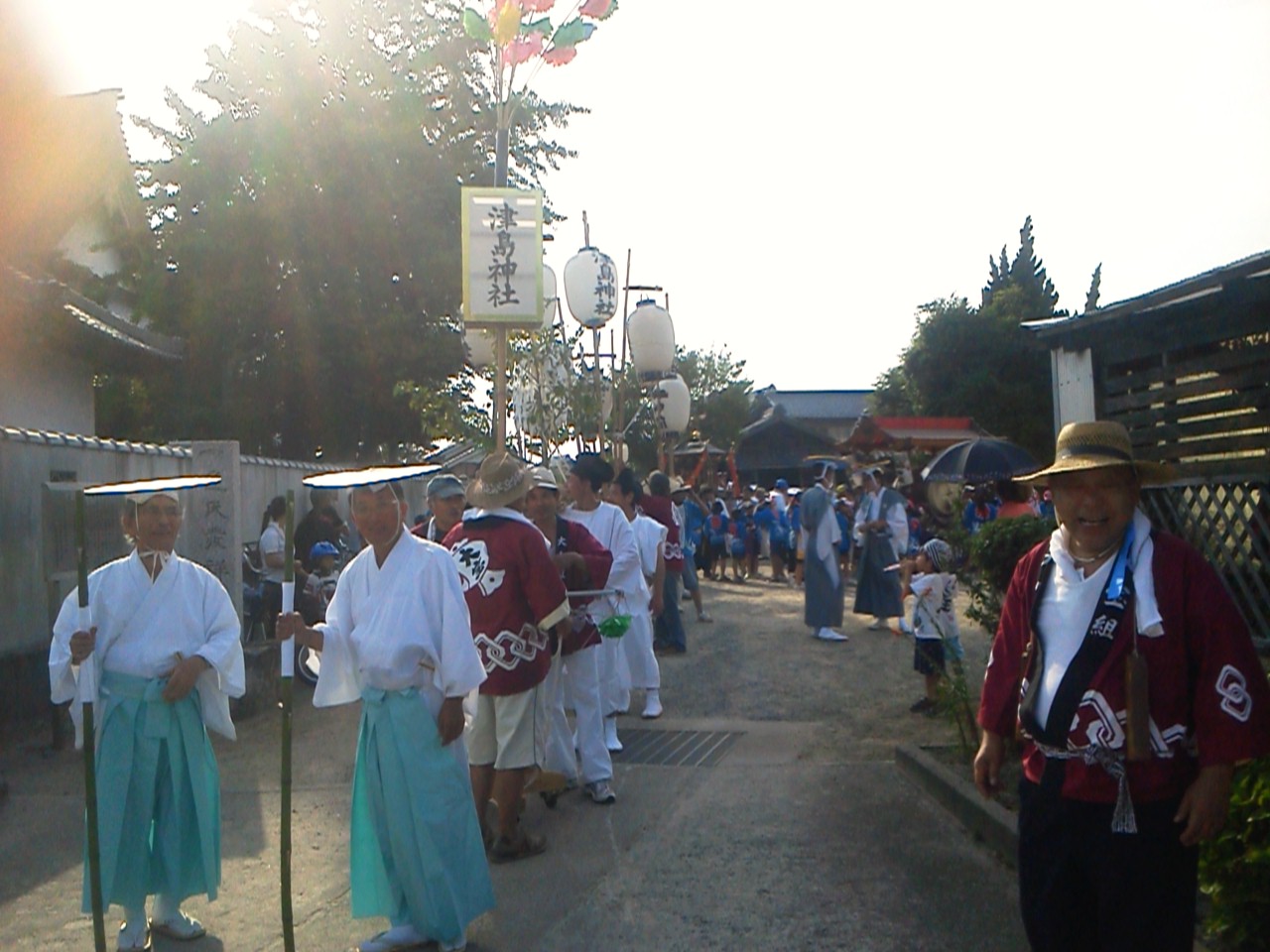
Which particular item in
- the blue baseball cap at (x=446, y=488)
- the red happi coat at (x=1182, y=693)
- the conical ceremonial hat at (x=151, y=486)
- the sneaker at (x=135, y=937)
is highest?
the conical ceremonial hat at (x=151, y=486)

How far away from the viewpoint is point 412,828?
4.78 meters

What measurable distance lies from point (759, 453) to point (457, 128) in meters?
29.3

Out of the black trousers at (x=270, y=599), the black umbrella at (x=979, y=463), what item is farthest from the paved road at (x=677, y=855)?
the black umbrella at (x=979, y=463)

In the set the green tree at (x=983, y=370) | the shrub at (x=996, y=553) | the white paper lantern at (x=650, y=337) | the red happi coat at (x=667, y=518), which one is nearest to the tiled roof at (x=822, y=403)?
the green tree at (x=983, y=370)

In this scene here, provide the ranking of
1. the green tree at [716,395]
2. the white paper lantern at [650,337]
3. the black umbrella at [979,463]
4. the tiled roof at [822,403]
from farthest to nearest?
1. the tiled roof at [822,403]
2. the green tree at [716,395]
3. the white paper lantern at [650,337]
4. the black umbrella at [979,463]

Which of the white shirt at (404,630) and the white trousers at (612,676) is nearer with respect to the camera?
the white shirt at (404,630)

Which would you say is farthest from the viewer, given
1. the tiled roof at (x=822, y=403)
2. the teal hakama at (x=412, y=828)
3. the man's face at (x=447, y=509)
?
the tiled roof at (x=822, y=403)

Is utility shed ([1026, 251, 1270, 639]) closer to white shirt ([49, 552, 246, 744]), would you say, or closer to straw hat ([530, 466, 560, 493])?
straw hat ([530, 466, 560, 493])

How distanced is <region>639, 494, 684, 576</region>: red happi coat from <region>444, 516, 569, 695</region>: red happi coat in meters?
5.29

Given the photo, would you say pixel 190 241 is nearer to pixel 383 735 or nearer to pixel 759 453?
pixel 383 735

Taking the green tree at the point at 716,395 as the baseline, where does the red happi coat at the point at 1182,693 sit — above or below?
below

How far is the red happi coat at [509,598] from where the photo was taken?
231 inches

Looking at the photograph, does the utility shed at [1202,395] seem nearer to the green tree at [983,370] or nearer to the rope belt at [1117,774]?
the rope belt at [1117,774]

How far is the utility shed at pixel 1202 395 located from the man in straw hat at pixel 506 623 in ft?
13.1
